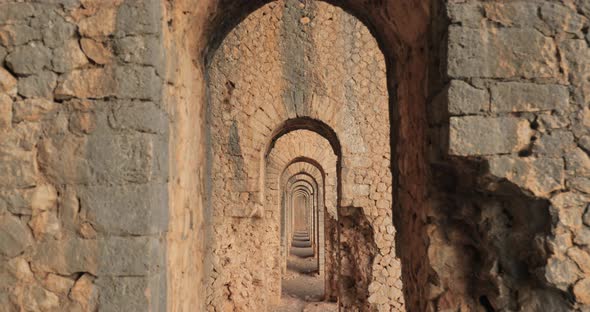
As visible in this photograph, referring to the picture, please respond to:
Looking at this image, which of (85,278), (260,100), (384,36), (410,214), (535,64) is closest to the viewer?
(85,278)

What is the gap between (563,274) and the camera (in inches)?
78.0

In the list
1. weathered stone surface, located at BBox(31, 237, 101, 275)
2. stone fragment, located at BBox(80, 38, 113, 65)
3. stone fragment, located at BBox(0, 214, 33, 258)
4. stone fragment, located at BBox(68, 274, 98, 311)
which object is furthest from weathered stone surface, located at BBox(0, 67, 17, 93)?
stone fragment, located at BBox(68, 274, 98, 311)

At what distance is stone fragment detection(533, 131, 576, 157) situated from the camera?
204cm

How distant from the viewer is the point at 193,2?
2527mm

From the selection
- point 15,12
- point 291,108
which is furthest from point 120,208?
point 291,108

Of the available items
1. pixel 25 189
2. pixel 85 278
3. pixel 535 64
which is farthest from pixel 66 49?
pixel 535 64

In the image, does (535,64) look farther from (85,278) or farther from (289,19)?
(289,19)

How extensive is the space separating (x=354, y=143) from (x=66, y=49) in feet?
16.3

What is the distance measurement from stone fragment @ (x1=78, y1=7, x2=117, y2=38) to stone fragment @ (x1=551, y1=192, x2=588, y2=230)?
225 cm

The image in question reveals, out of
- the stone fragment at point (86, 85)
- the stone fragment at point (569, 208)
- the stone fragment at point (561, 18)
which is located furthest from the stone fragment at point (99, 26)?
the stone fragment at point (569, 208)

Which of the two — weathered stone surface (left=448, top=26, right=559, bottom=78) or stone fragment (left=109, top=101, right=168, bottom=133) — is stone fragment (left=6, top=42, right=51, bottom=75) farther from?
weathered stone surface (left=448, top=26, right=559, bottom=78)

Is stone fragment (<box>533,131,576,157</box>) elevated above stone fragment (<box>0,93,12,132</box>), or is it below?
below

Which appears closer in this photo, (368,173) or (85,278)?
(85,278)

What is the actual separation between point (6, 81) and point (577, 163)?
272cm
